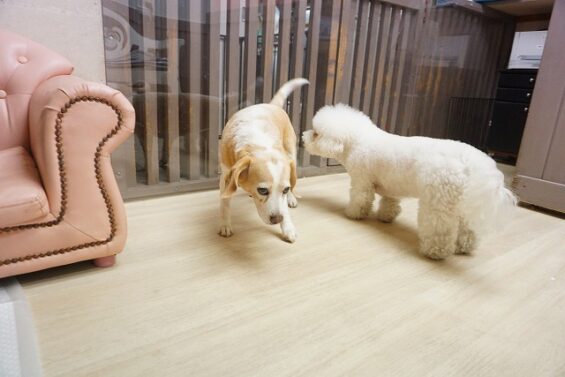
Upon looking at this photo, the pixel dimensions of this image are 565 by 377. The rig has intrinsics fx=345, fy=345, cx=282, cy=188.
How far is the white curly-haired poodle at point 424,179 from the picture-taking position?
145cm

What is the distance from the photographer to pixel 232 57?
2318 mm

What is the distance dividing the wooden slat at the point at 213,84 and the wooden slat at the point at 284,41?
1.63 feet

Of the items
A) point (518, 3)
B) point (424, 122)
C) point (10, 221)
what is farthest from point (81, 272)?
point (518, 3)

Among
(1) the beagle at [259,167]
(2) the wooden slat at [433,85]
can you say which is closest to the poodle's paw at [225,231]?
(1) the beagle at [259,167]

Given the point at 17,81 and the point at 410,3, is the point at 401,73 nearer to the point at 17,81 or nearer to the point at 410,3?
the point at 410,3

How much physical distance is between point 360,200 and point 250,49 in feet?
4.19

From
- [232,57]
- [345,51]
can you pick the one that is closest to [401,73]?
[345,51]

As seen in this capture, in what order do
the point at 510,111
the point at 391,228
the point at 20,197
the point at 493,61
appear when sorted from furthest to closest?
the point at 493,61 → the point at 510,111 → the point at 391,228 → the point at 20,197

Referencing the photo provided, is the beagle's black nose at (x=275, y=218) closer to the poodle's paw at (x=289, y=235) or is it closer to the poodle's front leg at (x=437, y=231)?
the poodle's paw at (x=289, y=235)

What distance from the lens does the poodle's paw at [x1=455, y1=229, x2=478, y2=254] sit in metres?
1.66

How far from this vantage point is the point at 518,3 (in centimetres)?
322

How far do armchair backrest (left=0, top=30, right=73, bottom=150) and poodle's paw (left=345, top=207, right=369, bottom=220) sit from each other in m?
1.64

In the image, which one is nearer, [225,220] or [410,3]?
[225,220]

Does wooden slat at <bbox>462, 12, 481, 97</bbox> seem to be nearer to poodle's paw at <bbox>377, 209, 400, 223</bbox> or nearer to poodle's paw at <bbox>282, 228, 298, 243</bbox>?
poodle's paw at <bbox>377, 209, 400, 223</bbox>
